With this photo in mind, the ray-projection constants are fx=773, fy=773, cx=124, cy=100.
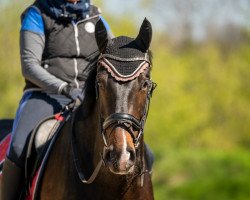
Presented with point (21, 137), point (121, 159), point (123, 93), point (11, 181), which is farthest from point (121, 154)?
point (11, 181)

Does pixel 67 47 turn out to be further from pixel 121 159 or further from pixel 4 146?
pixel 121 159

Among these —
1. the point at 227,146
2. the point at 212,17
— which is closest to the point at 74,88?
the point at 227,146

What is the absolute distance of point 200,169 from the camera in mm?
33031

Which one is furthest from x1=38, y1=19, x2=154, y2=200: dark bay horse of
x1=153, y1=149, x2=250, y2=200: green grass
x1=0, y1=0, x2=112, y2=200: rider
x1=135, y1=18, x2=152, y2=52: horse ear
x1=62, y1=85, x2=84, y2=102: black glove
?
x1=153, y1=149, x2=250, y2=200: green grass

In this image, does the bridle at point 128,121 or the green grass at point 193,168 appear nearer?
the bridle at point 128,121

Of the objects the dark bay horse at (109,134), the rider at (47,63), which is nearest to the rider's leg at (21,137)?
the rider at (47,63)

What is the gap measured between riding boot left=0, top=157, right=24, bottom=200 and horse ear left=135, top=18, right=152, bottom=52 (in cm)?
172

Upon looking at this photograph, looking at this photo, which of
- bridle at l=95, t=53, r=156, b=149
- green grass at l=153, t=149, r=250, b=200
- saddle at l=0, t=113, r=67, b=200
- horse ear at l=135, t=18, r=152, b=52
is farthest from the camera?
green grass at l=153, t=149, r=250, b=200

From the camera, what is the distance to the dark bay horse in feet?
17.8

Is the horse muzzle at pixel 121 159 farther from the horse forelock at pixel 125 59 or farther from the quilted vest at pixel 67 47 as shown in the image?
the quilted vest at pixel 67 47

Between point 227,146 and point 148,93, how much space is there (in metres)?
44.1

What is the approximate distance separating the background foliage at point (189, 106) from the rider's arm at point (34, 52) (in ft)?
74.8

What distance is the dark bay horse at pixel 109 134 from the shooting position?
214 inches

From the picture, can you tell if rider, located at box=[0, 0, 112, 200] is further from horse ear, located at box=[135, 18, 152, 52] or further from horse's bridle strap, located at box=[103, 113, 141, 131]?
horse's bridle strap, located at box=[103, 113, 141, 131]
